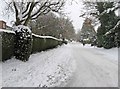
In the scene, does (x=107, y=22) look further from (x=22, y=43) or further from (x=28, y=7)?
(x=22, y=43)

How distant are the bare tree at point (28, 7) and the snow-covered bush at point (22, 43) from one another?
6.82 feet

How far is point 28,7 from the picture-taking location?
53.8 feet

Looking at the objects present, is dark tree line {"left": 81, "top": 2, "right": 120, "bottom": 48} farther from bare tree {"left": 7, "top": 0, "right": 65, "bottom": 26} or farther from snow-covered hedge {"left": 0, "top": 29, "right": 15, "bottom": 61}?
snow-covered hedge {"left": 0, "top": 29, "right": 15, "bottom": 61}

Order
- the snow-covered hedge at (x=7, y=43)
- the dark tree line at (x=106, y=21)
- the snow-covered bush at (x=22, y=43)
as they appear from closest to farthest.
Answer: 1. the snow-covered hedge at (x=7, y=43)
2. the snow-covered bush at (x=22, y=43)
3. the dark tree line at (x=106, y=21)

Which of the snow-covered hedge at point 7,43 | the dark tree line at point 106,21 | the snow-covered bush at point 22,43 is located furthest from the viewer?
the dark tree line at point 106,21

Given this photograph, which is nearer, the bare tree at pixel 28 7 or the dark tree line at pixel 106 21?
the bare tree at pixel 28 7

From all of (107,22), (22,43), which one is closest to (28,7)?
(22,43)

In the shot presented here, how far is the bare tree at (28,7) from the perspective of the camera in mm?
14741

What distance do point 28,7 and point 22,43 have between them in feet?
16.0

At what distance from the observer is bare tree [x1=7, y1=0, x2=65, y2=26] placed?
1474cm

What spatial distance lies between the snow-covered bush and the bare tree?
81.9 inches

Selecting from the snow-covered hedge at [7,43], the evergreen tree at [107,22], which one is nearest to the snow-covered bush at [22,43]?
the snow-covered hedge at [7,43]

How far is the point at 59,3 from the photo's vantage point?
61.4ft

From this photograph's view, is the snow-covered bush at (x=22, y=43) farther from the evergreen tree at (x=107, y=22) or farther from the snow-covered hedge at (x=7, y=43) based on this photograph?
the evergreen tree at (x=107, y=22)
